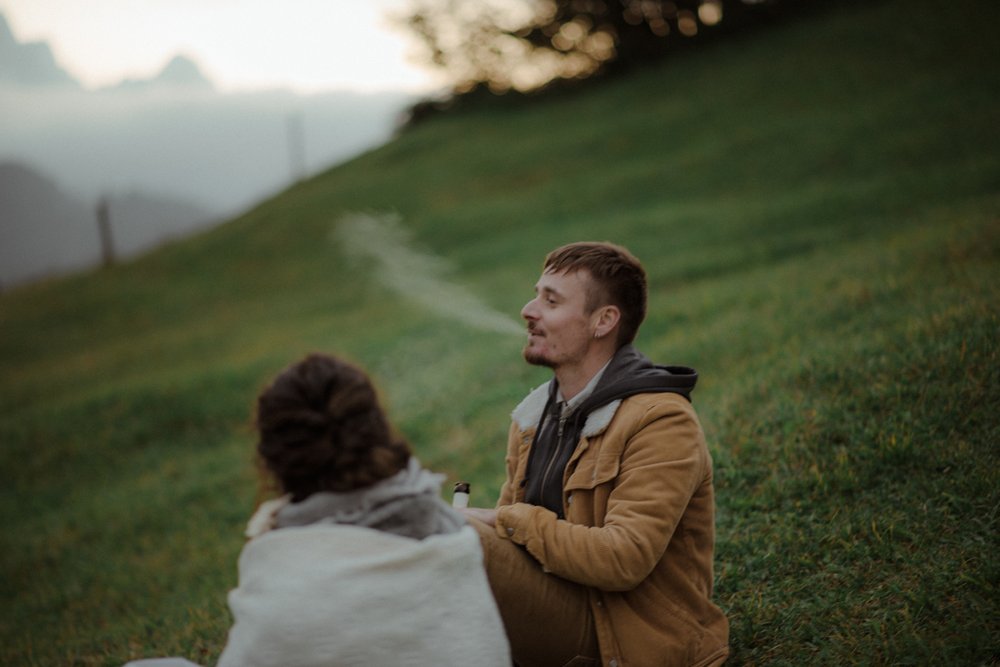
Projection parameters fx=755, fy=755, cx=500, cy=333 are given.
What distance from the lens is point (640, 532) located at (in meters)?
2.60

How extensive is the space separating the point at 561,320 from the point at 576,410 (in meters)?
0.39

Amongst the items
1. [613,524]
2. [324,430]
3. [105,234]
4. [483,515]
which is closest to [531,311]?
[483,515]

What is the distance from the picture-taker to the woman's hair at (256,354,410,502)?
2170mm

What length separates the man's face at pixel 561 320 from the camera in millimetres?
3164

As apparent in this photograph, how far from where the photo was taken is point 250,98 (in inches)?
2147

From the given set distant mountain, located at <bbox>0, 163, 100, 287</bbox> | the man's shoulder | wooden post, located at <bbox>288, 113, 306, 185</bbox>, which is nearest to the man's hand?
the man's shoulder

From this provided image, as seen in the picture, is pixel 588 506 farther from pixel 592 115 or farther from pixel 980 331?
pixel 592 115

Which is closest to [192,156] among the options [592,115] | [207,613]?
[592,115]

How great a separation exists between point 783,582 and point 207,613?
3.58 metres

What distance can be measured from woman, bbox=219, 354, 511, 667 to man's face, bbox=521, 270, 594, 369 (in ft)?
3.51

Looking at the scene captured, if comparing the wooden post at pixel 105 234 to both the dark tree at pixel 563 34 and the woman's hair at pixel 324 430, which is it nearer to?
the dark tree at pixel 563 34

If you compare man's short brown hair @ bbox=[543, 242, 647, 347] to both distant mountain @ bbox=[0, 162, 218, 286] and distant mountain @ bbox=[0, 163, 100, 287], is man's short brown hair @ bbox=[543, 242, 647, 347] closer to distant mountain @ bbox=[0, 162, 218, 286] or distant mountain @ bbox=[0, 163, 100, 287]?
distant mountain @ bbox=[0, 162, 218, 286]

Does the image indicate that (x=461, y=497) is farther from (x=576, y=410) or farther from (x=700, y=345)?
(x=700, y=345)

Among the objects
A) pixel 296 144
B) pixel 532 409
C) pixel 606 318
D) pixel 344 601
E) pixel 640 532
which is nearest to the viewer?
pixel 344 601
